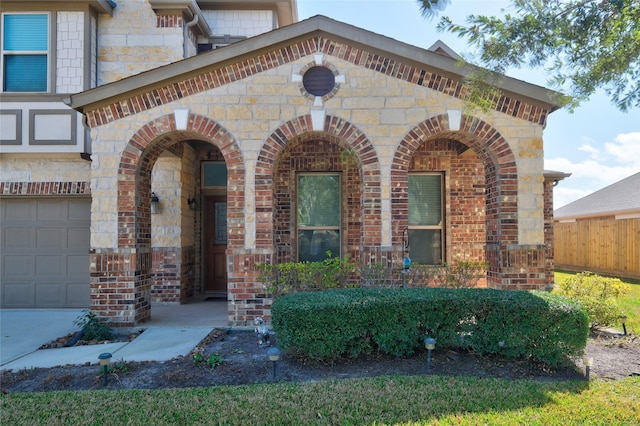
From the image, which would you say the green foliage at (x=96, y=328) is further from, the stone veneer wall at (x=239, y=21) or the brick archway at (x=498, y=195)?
the stone veneer wall at (x=239, y=21)

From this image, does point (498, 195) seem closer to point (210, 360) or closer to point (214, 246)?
point (210, 360)

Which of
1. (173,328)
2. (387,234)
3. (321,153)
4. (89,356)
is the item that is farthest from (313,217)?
(89,356)

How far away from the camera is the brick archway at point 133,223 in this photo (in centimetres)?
626

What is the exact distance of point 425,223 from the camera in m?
8.25

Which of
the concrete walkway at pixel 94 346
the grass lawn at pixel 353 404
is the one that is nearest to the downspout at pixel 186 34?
the concrete walkway at pixel 94 346

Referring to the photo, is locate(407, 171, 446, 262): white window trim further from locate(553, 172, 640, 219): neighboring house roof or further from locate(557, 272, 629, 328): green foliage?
locate(553, 172, 640, 219): neighboring house roof

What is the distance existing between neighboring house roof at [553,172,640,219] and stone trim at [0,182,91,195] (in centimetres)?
1680

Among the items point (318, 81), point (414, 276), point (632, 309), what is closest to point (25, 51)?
point (318, 81)

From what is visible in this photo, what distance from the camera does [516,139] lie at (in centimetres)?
638

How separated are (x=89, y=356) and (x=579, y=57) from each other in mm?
7054

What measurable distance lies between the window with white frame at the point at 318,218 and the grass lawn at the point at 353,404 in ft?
13.8

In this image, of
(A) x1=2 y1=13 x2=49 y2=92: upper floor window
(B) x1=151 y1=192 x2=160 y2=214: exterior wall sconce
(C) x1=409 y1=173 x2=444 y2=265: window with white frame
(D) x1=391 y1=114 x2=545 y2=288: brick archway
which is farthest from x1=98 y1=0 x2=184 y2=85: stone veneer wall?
(C) x1=409 y1=173 x2=444 y2=265: window with white frame

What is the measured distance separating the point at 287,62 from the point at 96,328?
5.04 metres

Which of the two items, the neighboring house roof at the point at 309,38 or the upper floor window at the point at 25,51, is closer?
the neighboring house roof at the point at 309,38
